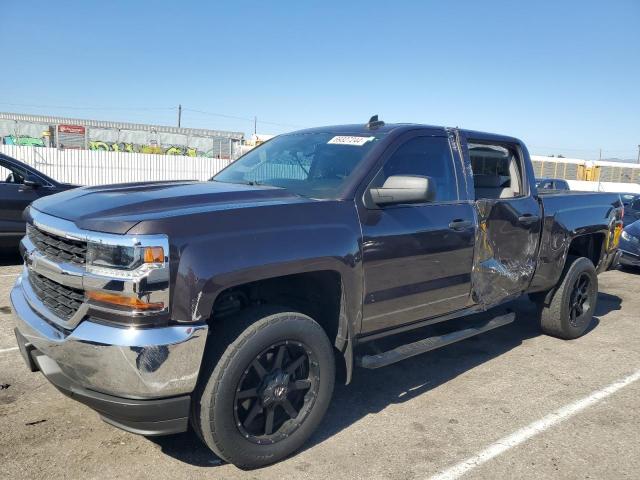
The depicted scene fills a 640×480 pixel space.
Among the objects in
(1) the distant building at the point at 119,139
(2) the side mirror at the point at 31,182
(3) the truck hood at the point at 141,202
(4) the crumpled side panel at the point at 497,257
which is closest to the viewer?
(3) the truck hood at the point at 141,202

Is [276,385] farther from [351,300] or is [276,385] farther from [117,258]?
[117,258]

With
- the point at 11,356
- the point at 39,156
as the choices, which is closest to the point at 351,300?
the point at 11,356

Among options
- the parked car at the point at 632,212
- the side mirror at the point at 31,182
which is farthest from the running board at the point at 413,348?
the parked car at the point at 632,212

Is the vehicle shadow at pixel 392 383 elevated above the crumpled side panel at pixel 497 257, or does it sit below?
below

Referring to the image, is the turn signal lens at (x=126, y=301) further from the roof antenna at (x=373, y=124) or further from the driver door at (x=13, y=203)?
the driver door at (x=13, y=203)

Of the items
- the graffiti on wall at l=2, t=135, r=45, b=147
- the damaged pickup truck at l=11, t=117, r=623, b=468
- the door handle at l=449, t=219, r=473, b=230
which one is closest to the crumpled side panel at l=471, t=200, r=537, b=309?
the damaged pickup truck at l=11, t=117, r=623, b=468

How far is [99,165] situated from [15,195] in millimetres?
12982

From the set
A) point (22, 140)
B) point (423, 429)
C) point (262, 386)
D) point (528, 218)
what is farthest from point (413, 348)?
point (22, 140)

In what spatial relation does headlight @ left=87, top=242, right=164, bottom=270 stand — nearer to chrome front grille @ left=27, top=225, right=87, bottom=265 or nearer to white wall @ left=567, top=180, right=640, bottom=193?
chrome front grille @ left=27, top=225, right=87, bottom=265

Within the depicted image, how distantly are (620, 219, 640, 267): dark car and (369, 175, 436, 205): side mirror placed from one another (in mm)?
7776

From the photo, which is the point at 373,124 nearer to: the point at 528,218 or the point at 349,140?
the point at 349,140

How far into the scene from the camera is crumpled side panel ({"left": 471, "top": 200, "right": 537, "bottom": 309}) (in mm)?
4062

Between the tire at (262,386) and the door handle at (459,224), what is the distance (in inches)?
52.1

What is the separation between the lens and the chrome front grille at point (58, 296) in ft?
8.62
